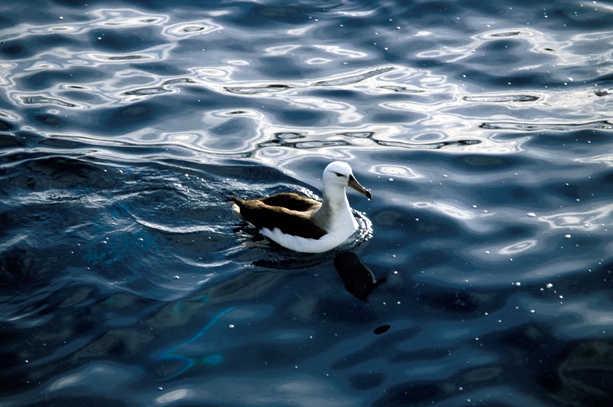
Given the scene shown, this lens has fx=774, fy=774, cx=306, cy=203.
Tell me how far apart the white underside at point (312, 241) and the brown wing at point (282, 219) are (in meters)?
0.05

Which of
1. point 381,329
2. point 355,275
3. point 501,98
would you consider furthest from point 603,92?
point 381,329

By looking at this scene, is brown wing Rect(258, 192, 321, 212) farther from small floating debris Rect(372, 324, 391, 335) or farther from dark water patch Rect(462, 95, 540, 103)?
dark water patch Rect(462, 95, 540, 103)

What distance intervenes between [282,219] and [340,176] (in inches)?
31.2

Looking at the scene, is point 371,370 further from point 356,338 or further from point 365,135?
point 365,135

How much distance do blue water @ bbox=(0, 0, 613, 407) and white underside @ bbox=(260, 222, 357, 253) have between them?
13 centimetres

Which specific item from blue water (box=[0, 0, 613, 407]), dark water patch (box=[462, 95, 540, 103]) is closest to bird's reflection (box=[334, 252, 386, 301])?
blue water (box=[0, 0, 613, 407])

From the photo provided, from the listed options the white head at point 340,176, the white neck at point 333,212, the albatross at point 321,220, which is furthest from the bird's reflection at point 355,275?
the white head at point 340,176

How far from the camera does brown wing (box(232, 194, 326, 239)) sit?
8.40m

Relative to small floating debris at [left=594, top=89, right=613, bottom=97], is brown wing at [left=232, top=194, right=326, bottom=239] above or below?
below

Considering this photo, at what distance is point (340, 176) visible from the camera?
8.35 meters

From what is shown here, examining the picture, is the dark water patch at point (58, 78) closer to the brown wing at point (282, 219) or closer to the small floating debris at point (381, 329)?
the brown wing at point (282, 219)

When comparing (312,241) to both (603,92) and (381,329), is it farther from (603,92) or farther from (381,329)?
(603,92)

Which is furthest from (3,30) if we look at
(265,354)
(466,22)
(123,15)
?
(265,354)

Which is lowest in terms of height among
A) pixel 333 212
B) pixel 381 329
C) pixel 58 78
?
pixel 381 329
